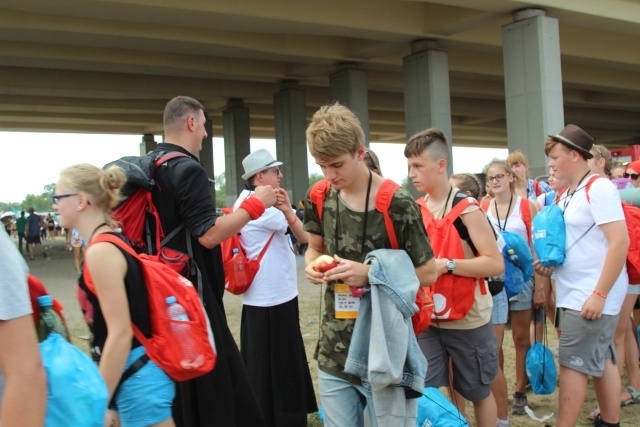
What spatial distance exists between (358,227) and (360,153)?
0.34 metres

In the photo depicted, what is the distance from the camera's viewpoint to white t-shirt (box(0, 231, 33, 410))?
5.55 feet

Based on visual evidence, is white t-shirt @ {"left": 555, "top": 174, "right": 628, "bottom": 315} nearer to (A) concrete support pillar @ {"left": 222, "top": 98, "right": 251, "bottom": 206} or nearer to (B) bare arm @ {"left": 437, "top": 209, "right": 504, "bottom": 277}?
(B) bare arm @ {"left": 437, "top": 209, "right": 504, "bottom": 277}

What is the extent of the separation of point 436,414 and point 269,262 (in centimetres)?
172

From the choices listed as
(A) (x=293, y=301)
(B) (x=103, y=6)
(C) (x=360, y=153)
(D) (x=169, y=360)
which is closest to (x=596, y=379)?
(A) (x=293, y=301)

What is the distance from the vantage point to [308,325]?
832 cm

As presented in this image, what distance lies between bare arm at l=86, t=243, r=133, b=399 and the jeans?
95 cm

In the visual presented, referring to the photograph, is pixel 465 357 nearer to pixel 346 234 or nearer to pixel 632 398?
pixel 346 234

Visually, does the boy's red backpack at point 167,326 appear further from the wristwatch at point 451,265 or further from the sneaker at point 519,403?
the sneaker at point 519,403

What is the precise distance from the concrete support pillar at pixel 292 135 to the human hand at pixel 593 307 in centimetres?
1928

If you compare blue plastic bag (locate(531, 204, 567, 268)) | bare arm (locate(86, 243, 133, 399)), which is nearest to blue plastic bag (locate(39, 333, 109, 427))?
bare arm (locate(86, 243, 133, 399))

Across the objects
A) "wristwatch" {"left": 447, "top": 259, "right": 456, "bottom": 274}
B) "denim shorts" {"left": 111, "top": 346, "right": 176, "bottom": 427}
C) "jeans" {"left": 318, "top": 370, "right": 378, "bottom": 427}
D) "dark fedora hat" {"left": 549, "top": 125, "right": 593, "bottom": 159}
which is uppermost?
"dark fedora hat" {"left": 549, "top": 125, "right": 593, "bottom": 159}

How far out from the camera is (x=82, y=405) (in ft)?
6.22

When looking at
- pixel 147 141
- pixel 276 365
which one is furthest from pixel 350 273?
pixel 147 141

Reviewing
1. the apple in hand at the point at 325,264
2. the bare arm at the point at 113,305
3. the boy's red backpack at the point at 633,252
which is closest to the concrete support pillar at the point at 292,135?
the boy's red backpack at the point at 633,252
